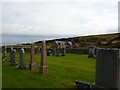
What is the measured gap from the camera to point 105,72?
5324mm

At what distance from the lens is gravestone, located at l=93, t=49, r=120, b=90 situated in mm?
5023

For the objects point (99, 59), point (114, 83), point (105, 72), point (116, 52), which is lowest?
point (114, 83)

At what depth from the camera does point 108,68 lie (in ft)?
17.1

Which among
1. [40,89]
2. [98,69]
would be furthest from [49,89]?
[98,69]

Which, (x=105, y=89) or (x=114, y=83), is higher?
(x=114, y=83)

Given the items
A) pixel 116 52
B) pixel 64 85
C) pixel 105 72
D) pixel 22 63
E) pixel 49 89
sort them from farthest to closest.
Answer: pixel 22 63, pixel 64 85, pixel 49 89, pixel 105 72, pixel 116 52

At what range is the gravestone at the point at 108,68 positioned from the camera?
502 cm

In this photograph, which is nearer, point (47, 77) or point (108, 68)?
point (108, 68)

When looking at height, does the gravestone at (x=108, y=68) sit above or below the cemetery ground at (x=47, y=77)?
above

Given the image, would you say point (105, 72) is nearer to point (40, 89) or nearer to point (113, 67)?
point (113, 67)

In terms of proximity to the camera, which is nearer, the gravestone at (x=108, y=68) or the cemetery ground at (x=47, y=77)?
the gravestone at (x=108, y=68)

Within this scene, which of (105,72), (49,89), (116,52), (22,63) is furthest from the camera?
(22,63)

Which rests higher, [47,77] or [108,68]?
[108,68]

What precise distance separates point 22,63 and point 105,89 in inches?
339
